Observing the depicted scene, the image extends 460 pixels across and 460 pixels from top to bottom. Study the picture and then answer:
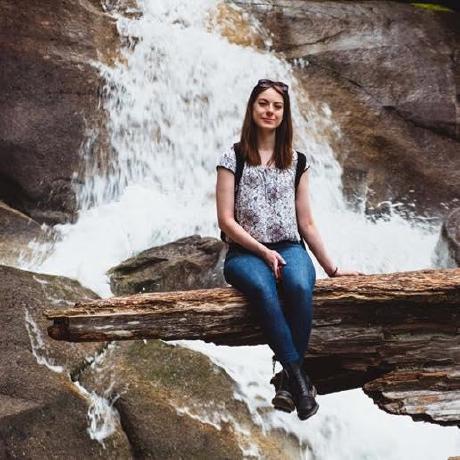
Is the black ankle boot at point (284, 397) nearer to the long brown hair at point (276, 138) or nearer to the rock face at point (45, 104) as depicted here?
the long brown hair at point (276, 138)

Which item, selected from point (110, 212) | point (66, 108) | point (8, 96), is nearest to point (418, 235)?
point (110, 212)

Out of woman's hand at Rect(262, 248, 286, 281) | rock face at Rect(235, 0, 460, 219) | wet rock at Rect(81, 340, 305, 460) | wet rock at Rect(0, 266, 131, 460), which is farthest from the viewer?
rock face at Rect(235, 0, 460, 219)

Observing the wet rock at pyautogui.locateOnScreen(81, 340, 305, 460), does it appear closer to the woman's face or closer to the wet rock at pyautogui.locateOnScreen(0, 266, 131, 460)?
the wet rock at pyautogui.locateOnScreen(0, 266, 131, 460)

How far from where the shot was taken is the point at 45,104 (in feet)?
31.9

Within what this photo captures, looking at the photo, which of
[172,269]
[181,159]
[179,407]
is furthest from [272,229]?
[181,159]

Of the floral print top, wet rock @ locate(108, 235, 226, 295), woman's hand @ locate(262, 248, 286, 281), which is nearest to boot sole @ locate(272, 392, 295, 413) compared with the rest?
woman's hand @ locate(262, 248, 286, 281)

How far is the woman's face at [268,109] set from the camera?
15.2ft

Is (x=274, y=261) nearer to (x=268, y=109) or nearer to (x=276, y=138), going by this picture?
(x=276, y=138)

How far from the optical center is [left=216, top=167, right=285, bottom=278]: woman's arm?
4.40 meters

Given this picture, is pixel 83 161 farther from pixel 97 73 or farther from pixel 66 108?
pixel 97 73

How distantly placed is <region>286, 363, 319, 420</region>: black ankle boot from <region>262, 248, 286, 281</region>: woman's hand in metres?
0.54

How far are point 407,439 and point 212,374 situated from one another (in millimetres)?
1906

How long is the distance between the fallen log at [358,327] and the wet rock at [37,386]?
1.18 m

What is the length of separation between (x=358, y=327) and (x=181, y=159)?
599 cm
